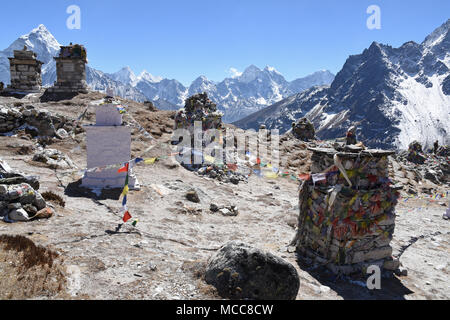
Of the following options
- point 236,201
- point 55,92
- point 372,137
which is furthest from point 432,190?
point 372,137

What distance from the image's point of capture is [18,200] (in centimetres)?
814

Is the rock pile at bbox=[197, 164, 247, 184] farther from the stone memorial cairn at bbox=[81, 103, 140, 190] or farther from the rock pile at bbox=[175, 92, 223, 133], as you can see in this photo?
the stone memorial cairn at bbox=[81, 103, 140, 190]

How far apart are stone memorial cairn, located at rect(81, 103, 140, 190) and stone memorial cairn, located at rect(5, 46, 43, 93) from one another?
23.4 m

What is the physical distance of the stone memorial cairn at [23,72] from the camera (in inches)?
1193

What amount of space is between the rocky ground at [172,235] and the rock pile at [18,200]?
31cm

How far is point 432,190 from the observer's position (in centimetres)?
2470

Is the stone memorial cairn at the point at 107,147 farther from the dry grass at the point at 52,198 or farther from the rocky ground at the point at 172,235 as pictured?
the dry grass at the point at 52,198

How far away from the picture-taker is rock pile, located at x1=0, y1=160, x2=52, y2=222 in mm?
7828

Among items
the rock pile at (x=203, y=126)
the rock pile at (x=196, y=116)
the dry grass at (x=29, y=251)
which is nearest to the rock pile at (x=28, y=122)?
the rock pile at (x=203, y=126)

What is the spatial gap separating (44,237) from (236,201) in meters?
9.08

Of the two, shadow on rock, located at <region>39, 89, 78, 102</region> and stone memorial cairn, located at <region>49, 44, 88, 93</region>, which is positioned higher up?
stone memorial cairn, located at <region>49, 44, 88, 93</region>

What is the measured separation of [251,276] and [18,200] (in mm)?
6616

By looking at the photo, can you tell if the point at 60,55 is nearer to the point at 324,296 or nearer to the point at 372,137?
the point at 324,296

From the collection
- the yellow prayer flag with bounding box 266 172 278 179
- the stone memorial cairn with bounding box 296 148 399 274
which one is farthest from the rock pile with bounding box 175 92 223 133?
the stone memorial cairn with bounding box 296 148 399 274
